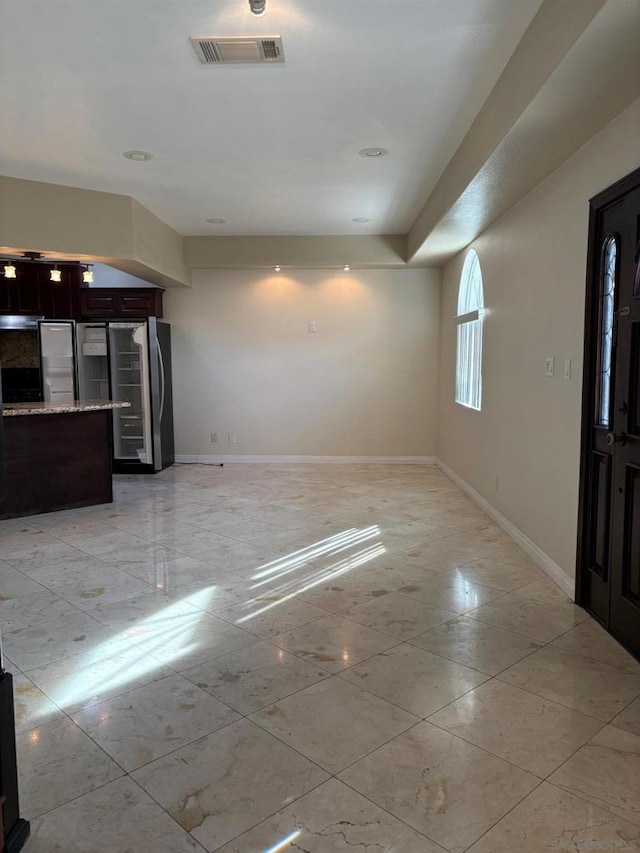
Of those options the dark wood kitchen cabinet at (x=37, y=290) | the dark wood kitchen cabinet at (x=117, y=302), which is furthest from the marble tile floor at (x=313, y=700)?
the dark wood kitchen cabinet at (x=37, y=290)

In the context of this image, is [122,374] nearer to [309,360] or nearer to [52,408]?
[52,408]

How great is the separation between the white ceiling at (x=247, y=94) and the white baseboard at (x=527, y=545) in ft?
8.83

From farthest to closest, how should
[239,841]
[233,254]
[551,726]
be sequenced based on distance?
[233,254] → [551,726] → [239,841]

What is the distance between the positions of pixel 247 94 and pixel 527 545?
3272 millimetres

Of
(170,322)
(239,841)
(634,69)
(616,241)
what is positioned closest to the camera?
(239,841)

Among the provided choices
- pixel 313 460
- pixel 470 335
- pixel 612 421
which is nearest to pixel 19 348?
pixel 313 460

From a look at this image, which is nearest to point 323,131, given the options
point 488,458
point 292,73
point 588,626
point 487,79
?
point 292,73

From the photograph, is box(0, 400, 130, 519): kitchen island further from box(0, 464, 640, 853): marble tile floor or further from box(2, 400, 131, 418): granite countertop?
box(0, 464, 640, 853): marble tile floor

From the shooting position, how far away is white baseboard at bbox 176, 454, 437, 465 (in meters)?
7.48

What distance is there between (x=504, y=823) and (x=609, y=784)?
395 millimetres

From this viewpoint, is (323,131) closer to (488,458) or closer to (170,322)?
(488,458)

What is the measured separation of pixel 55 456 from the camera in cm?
508

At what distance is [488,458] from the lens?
495 cm

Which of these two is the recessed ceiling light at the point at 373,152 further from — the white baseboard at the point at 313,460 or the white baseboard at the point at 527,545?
the white baseboard at the point at 313,460
